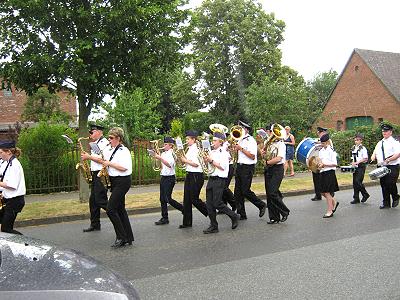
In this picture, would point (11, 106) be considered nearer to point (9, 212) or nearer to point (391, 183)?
point (391, 183)

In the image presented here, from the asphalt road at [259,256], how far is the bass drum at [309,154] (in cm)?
106

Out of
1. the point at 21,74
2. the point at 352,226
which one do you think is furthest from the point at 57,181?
the point at 352,226

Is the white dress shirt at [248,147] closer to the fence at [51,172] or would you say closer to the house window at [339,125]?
the fence at [51,172]

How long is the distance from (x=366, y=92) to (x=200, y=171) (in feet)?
107

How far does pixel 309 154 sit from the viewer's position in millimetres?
10023

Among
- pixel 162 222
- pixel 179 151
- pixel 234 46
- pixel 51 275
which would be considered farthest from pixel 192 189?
pixel 234 46

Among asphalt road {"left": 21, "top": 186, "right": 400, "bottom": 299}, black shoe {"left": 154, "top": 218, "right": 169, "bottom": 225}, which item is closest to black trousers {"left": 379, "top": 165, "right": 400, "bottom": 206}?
asphalt road {"left": 21, "top": 186, "right": 400, "bottom": 299}

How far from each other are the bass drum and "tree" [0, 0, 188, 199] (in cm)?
379

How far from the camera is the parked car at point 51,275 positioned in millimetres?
2238

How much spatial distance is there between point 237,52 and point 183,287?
33510mm

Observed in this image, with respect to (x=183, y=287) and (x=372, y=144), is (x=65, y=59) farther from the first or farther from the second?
(x=372, y=144)

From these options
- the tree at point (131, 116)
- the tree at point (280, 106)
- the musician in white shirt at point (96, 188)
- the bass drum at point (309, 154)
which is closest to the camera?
the musician in white shirt at point (96, 188)

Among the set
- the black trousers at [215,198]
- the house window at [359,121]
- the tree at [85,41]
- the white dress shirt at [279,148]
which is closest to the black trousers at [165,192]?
the black trousers at [215,198]

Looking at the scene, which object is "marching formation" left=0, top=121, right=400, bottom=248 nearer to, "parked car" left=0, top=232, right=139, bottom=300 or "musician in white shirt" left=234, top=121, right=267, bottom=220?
"musician in white shirt" left=234, top=121, right=267, bottom=220
